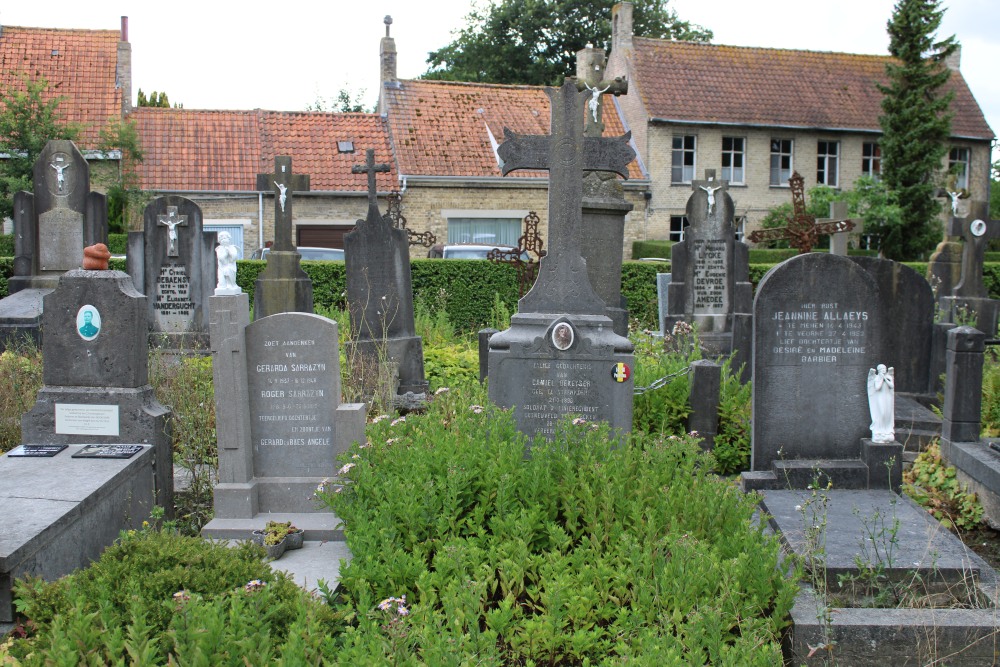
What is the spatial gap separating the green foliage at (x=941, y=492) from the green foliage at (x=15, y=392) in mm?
6942

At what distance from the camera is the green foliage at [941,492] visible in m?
6.07

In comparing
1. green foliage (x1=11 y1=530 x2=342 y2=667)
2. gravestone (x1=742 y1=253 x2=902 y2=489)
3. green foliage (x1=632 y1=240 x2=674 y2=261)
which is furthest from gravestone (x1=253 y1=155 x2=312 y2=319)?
green foliage (x1=632 y1=240 x2=674 y2=261)

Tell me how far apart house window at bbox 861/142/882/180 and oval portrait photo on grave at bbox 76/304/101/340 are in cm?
2719

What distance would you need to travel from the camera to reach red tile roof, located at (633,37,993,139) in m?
26.5

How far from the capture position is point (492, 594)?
4098 millimetres

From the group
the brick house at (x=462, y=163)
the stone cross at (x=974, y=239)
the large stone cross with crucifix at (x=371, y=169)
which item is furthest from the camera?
the brick house at (x=462, y=163)

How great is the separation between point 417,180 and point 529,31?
16775 mm

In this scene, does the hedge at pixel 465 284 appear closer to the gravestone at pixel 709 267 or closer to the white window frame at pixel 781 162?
the gravestone at pixel 709 267

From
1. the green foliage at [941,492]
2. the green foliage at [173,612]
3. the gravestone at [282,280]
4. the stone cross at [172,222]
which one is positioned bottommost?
the green foliage at [941,492]

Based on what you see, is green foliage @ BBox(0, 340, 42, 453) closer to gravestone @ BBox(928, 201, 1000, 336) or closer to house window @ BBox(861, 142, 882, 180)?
→ gravestone @ BBox(928, 201, 1000, 336)

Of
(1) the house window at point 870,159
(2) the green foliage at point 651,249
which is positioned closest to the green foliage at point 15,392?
(2) the green foliage at point 651,249

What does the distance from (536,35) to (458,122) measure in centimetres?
1415

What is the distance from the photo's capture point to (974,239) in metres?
14.5

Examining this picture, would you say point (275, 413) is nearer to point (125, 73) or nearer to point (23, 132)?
point (23, 132)
